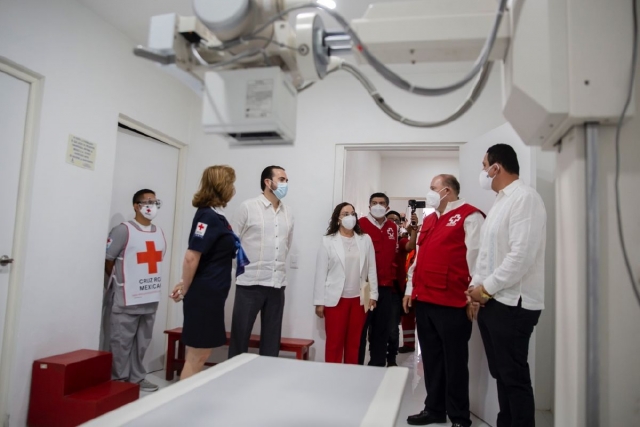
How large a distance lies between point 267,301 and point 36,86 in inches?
76.8

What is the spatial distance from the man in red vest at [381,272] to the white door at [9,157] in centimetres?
237

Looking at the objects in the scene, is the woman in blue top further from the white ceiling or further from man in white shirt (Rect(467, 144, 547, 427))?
the white ceiling

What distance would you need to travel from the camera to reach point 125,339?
2842 mm

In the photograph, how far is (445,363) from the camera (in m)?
2.40

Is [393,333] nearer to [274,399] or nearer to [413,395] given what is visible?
[413,395]

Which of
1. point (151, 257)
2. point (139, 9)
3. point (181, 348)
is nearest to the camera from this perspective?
point (139, 9)

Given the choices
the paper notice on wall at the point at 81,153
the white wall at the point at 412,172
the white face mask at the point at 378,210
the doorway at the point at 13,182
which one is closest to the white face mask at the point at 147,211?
the paper notice on wall at the point at 81,153

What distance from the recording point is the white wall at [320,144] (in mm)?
3484

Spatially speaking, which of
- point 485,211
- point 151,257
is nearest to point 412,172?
point 485,211

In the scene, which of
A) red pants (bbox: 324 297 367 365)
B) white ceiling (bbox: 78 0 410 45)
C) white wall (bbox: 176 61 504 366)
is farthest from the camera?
white wall (bbox: 176 61 504 366)

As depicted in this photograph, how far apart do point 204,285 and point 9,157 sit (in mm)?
1277

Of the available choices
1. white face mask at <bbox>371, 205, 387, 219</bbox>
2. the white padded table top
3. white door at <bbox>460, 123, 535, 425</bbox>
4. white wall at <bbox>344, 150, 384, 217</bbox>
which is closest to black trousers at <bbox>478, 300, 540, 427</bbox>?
white door at <bbox>460, 123, 535, 425</bbox>

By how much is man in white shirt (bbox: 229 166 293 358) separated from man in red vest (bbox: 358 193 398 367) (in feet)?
2.49

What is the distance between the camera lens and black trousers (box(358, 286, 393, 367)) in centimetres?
333
